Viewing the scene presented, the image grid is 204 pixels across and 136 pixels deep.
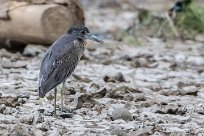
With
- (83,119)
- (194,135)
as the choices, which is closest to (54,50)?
(83,119)

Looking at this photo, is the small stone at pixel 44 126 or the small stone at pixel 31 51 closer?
the small stone at pixel 44 126

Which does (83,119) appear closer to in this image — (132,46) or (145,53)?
(145,53)

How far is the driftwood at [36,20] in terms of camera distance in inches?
382

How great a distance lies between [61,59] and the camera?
667 cm

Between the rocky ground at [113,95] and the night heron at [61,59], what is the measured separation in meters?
0.31

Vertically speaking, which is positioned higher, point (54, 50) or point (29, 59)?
point (54, 50)

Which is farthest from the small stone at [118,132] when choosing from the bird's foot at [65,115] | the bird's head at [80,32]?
the bird's head at [80,32]

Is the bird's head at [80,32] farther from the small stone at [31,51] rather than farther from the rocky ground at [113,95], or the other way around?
the small stone at [31,51]

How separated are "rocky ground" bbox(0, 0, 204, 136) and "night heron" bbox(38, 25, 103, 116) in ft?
1.01

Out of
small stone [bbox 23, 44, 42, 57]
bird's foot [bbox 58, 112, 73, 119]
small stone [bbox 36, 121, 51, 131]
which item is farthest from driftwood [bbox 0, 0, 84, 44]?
small stone [bbox 36, 121, 51, 131]

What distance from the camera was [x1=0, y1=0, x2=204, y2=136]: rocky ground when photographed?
5.99 metres

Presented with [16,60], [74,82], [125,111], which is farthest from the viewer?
[16,60]

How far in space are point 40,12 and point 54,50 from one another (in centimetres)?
303

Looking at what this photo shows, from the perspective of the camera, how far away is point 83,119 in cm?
637
